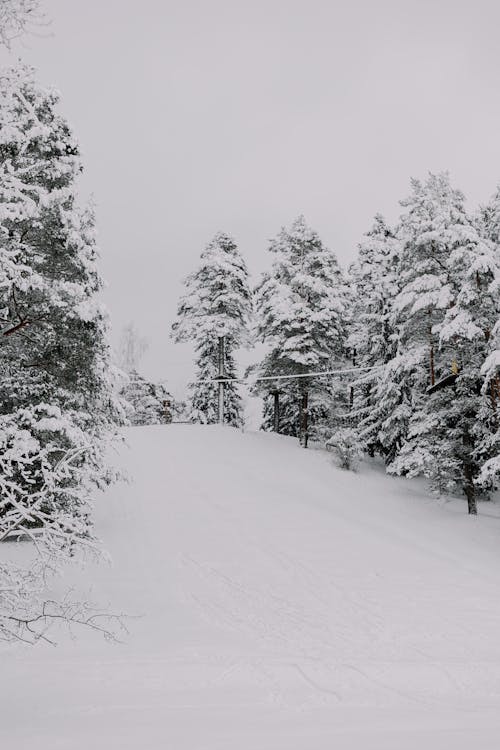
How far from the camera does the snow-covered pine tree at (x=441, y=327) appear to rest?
59.8 feet

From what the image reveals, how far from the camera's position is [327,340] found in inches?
1107

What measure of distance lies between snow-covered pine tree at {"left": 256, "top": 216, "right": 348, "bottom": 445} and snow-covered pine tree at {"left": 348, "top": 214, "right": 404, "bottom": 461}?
1169 mm

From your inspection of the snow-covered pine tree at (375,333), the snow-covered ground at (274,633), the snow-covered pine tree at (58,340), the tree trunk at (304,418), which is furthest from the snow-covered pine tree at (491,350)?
the snow-covered pine tree at (58,340)

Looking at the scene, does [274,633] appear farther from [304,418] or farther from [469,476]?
[304,418]

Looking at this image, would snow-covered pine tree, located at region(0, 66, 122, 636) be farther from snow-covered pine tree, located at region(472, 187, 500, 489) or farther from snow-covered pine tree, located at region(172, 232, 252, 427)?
snow-covered pine tree, located at region(172, 232, 252, 427)

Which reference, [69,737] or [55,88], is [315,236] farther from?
[69,737]

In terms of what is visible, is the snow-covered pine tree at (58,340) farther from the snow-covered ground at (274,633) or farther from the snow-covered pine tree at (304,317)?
the snow-covered pine tree at (304,317)

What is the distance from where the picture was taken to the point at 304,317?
27.0 m

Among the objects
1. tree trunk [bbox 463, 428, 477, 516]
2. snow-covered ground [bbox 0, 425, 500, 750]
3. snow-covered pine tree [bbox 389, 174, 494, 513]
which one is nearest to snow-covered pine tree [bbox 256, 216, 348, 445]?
snow-covered pine tree [bbox 389, 174, 494, 513]

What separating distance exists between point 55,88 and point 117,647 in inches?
416

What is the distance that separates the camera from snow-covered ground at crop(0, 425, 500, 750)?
545cm

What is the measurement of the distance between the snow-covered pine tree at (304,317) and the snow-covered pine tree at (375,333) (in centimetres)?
117

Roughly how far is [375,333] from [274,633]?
66.6 feet

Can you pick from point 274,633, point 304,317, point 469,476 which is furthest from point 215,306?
point 274,633
